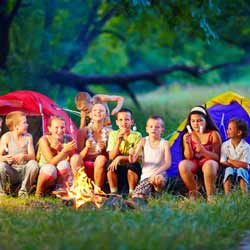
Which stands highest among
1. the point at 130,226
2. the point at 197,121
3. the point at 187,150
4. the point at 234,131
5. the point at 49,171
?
the point at 197,121

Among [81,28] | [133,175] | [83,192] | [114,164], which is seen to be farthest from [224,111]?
[81,28]

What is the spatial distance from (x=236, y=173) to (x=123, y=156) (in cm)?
127

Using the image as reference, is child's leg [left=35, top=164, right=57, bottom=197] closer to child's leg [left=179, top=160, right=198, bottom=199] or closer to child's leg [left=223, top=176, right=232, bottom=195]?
child's leg [left=179, top=160, right=198, bottom=199]

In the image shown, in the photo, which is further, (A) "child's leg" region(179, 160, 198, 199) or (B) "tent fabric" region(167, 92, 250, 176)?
(B) "tent fabric" region(167, 92, 250, 176)

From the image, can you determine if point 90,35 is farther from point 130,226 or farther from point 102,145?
point 130,226

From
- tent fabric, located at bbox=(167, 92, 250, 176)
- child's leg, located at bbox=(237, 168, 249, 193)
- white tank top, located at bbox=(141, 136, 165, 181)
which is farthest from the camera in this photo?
tent fabric, located at bbox=(167, 92, 250, 176)

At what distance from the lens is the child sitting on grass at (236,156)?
930cm

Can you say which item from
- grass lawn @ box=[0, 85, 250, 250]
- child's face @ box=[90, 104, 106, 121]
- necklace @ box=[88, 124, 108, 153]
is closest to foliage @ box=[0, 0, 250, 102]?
child's face @ box=[90, 104, 106, 121]

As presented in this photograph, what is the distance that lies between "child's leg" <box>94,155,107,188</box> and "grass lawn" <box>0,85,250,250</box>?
2.89ft

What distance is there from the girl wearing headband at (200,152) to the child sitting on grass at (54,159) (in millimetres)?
1276

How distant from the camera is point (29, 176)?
966 cm

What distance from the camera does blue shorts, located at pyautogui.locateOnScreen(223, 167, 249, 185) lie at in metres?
9.28

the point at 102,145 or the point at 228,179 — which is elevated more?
the point at 102,145

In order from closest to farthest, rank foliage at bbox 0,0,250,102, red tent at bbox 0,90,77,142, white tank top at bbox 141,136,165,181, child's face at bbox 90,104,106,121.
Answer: white tank top at bbox 141,136,165,181, child's face at bbox 90,104,106,121, red tent at bbox 0,90,77,142, foliage at bbox 0,0,250,102
